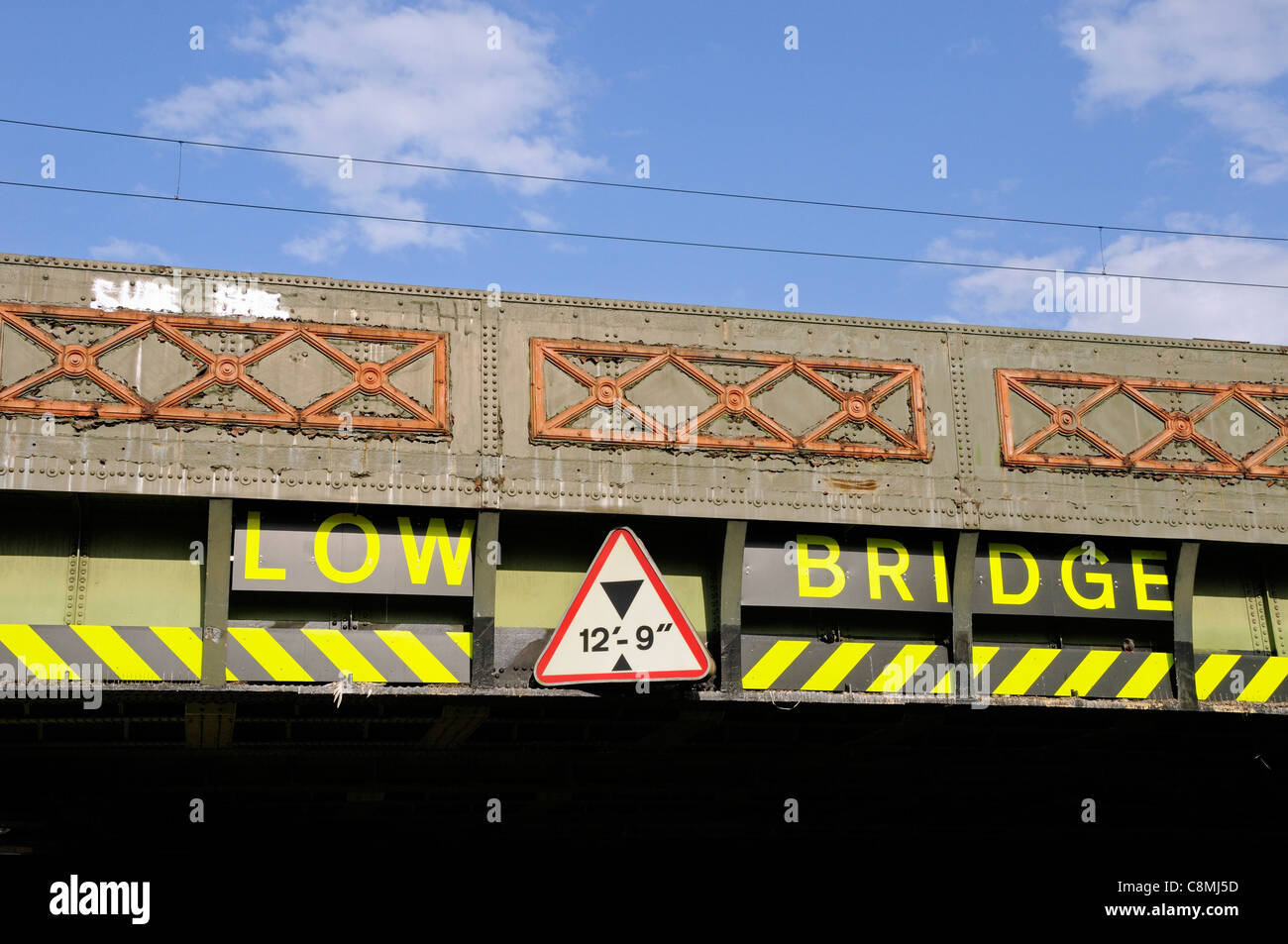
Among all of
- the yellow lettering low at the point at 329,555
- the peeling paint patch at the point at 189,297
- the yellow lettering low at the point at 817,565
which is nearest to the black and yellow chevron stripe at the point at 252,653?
the yellow lettering low at the point at 329,555

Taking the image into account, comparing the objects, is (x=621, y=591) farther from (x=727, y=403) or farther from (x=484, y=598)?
(x=727, y=403)

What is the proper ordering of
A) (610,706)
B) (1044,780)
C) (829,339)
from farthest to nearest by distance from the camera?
(1044,780) → (829,339) → (610,706)

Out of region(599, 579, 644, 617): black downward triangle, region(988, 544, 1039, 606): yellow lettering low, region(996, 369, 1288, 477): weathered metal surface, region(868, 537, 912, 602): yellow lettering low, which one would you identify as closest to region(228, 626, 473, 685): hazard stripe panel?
region(599, 579, 644, 617): black downward triangle

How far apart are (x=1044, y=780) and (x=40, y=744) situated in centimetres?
1247

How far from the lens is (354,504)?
1255 centimetres

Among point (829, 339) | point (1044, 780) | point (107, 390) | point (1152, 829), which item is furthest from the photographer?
point (1152, 829)

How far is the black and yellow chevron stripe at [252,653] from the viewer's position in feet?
38.7

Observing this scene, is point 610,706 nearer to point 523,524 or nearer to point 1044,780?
point 523,524

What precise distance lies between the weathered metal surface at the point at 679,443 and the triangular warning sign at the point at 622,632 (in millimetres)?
2529

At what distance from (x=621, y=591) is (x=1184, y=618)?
24.5ft

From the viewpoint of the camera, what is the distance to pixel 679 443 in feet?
44.0

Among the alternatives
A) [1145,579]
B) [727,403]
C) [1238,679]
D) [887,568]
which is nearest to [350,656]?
[727,403]

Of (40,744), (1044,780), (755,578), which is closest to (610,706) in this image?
(755,578)

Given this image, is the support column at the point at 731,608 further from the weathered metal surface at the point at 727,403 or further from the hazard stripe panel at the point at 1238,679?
the hazard stripe panel at the point at 1238,679
